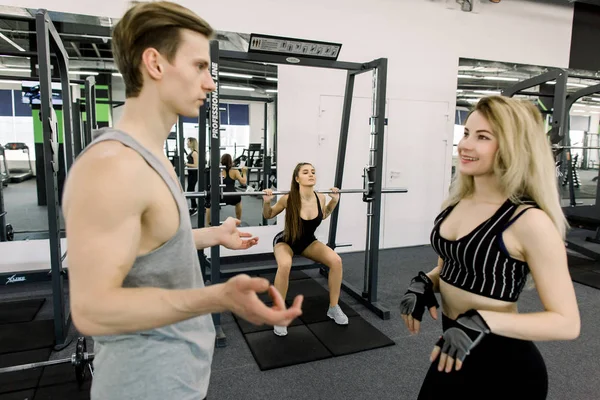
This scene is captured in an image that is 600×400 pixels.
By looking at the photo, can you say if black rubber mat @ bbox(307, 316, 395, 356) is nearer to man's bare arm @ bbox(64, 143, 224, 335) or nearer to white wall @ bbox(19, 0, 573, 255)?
white wall @ bbox(19, 0, 573, 255)

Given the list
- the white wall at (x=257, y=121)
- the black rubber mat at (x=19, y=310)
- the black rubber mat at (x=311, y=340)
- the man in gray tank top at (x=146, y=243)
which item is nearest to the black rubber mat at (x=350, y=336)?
the black rubber mat at (x=311, y=340)

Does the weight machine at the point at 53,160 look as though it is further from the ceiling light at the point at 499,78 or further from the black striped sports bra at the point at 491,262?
the ceiling light at the point at 499,78

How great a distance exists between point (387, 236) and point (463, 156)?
392 centimetres

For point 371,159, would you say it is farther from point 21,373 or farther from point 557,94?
point 21,373

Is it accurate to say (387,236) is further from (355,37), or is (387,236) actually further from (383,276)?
(355,37)

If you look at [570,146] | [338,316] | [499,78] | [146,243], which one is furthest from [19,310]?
[499,78]

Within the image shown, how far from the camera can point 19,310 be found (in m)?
3.17

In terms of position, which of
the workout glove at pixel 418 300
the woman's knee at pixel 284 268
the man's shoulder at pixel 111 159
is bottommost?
the woman's knee at pixel 284 268

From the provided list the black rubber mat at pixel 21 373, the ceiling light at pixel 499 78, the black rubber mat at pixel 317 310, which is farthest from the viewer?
the ceiling light at pixel 499 78

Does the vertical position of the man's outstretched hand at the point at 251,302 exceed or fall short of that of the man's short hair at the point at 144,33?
it falls short

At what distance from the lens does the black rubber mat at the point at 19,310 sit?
→ 300 centimetres

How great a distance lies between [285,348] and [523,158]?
1983mm

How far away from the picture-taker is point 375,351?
103 inches

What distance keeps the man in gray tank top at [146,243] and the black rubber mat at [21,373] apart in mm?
1879
